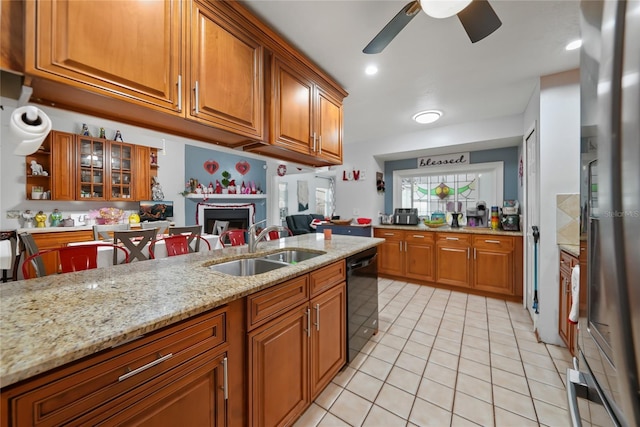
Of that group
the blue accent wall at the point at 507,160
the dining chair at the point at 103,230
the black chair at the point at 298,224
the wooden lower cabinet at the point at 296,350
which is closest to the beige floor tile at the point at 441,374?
the wooden lower cabinet at the point at 296,350

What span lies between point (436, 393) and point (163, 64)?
96.7 inches

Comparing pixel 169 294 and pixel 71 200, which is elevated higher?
pixel 71 200

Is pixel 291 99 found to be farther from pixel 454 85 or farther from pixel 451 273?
pixel 451 273

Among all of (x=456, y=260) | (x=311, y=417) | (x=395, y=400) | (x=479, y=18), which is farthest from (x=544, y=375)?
(x=479, y=18)

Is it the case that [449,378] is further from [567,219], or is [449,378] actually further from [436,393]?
[567,219]

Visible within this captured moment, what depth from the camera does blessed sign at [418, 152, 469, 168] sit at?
4.03 m

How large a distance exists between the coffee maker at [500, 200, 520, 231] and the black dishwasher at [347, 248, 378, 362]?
2.25m

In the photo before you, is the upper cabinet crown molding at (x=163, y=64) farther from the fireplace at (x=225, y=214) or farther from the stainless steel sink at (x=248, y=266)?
the fireplace at (x=225, y=214)

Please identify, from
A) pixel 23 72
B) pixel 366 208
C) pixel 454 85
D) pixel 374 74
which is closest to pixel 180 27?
pixel 23 72

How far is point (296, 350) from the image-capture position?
133cm

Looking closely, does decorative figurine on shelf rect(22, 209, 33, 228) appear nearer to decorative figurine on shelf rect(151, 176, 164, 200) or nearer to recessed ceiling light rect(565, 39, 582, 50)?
decorative figurine on shelf rect(151, 176, 164, 200)

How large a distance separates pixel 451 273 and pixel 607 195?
3.47 m

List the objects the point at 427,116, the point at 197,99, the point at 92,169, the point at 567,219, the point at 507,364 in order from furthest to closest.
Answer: the point at 92,169
the point at 427,116
the point at 567,219
the point at 507,364
the point at 197,99

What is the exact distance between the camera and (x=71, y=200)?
12.9ft
